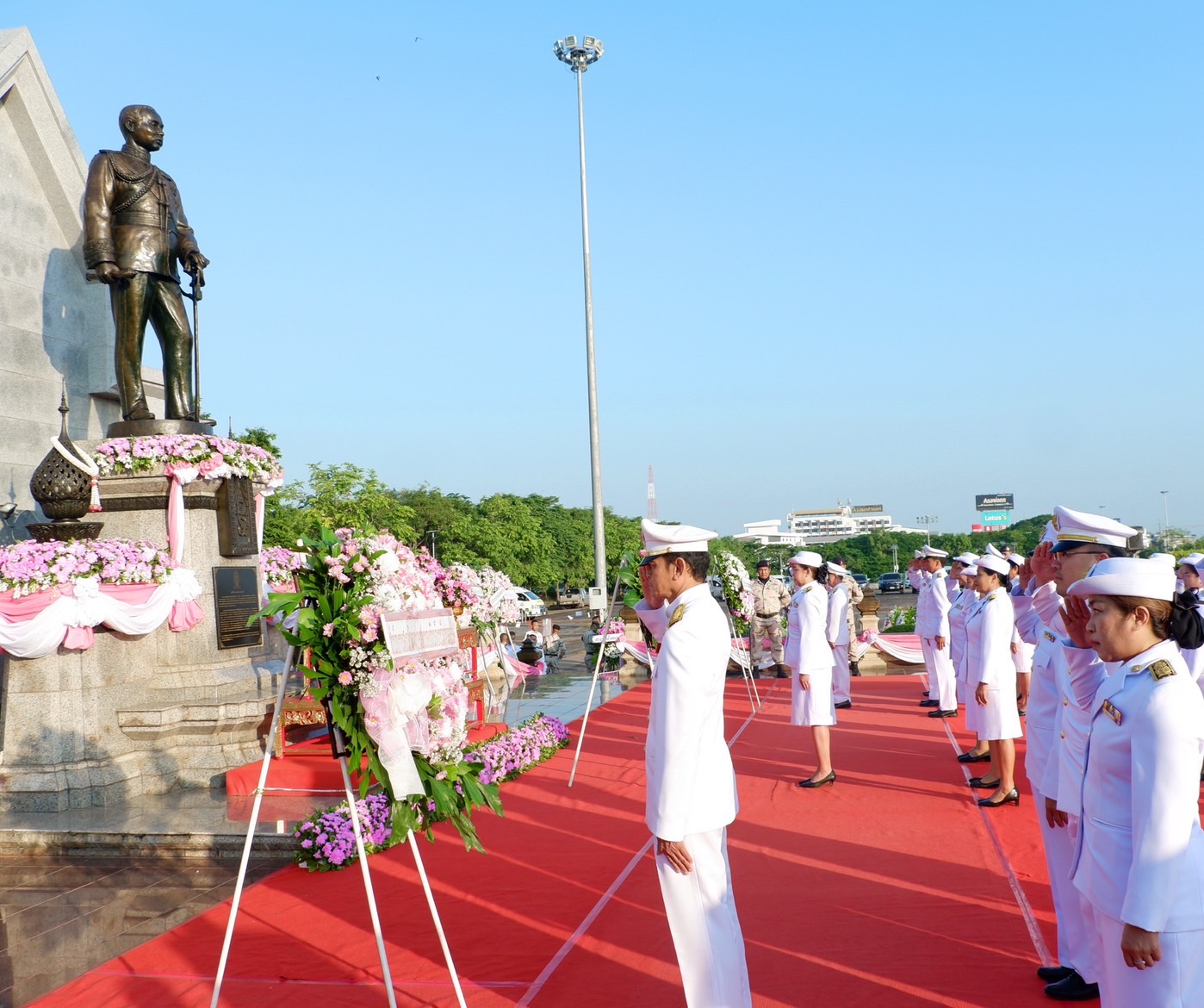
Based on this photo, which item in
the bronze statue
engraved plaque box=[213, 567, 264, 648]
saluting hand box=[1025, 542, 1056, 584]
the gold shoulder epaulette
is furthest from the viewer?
the bronze statue

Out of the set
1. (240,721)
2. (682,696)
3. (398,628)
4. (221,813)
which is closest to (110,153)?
(240,721)

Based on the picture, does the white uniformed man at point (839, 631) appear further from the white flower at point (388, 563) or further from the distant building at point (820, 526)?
the distant building at point (820, 526)

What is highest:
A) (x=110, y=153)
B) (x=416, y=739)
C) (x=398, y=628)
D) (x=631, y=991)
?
(x=110, y=153)

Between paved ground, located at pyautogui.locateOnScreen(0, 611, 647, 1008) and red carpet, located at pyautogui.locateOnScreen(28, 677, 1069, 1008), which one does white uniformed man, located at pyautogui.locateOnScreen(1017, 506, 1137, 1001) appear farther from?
paved ground, located at pyautogui.locateOnScreen(0, 611, 647, 1008)

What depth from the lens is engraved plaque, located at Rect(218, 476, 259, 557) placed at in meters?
10.1

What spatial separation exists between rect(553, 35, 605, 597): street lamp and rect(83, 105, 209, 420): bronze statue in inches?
439

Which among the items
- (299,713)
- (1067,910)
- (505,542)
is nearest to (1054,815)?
(1067,910)

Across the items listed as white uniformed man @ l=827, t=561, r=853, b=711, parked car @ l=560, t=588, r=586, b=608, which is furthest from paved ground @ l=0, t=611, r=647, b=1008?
parked car @ l=560, t=588, r=586, b=608

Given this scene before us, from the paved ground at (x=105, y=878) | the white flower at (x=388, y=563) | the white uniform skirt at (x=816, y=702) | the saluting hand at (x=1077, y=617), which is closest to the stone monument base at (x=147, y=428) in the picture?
the paved ground at (x=105, y=878)

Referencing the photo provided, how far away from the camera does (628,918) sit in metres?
5.38

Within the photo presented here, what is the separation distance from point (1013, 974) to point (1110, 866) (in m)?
1.84

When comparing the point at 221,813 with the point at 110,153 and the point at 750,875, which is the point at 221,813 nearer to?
the point at 750,875

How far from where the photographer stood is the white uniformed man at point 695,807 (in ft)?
12.6

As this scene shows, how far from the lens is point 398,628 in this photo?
3.93m
